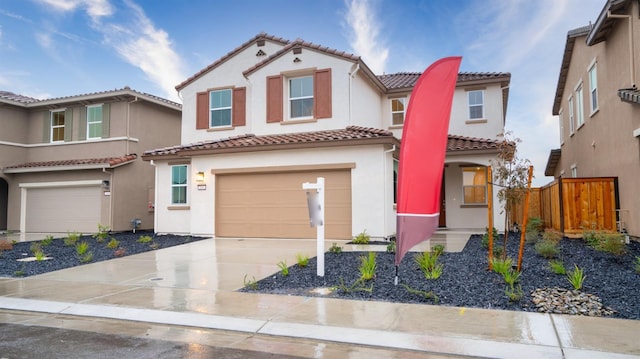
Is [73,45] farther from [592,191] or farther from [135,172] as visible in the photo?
[592,191]

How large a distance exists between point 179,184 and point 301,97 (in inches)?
230

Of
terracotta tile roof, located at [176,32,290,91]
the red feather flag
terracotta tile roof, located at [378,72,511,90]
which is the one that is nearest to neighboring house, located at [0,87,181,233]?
terracotta tile roof, located at [176,32,290,91]

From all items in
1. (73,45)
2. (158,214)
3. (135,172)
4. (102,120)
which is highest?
(73,45)

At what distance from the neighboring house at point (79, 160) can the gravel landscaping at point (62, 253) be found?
337 cm

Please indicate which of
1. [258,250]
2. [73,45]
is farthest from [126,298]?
[73,45]

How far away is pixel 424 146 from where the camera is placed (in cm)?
651

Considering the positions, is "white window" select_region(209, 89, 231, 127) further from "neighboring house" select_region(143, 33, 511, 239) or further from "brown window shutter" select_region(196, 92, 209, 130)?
"brown window shutter" select_region(196, 92, 209, 130)

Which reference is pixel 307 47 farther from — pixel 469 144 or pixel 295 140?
pixel 469 144

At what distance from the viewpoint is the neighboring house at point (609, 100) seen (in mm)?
10867

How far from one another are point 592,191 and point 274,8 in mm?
12087

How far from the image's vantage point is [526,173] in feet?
26.6

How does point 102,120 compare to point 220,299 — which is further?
point 102,120

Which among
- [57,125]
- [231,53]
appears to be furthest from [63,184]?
[231,53]

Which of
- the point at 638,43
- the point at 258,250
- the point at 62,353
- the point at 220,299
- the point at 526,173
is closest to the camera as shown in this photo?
the point at 62,353
